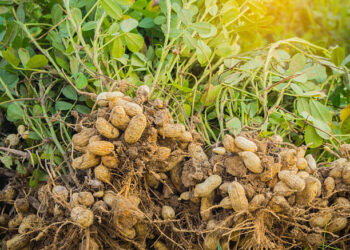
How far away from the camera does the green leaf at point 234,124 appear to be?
96cm

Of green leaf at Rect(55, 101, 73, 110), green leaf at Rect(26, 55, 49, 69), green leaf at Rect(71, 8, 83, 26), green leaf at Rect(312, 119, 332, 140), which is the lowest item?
green leaf at Rect(312, 119, 332, 140)

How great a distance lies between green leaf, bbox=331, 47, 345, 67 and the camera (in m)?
1.15

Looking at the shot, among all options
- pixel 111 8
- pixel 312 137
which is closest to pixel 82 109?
pixel 111 8

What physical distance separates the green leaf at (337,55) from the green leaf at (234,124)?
45cm

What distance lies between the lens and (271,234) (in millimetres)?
847

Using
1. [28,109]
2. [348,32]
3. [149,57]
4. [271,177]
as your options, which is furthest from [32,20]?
[348,32]

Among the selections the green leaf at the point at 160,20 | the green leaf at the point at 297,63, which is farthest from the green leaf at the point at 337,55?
the green leaf at the point at 160,20

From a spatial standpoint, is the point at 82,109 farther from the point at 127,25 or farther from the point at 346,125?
the point at 346,125

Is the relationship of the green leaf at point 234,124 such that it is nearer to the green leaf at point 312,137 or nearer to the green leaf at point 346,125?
the green leaf at point 312,137

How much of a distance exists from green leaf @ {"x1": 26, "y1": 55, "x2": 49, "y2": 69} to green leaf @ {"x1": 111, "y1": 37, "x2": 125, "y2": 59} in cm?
20

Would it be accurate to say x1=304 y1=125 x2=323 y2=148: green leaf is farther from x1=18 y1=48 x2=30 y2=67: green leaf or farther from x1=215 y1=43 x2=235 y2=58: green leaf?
x1=18 y1=48 x2=30 y2=67: green leaf

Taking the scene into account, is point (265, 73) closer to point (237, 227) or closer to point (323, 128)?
point (323, 128)

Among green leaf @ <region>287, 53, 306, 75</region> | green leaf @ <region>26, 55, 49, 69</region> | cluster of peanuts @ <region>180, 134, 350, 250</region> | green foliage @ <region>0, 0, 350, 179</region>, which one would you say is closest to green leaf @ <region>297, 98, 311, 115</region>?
green foliage @ <region>0, 0, 350, 179</region>

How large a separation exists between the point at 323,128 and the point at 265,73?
0.23m
